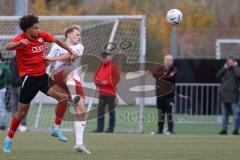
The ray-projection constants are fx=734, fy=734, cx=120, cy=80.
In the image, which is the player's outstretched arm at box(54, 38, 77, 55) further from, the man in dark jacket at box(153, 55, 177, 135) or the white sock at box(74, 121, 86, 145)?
the man in dark jacket at box(153, 55, 177, 135)

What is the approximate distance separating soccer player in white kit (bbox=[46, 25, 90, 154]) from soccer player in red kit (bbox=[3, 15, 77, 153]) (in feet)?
1.42

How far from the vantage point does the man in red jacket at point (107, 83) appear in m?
19.5

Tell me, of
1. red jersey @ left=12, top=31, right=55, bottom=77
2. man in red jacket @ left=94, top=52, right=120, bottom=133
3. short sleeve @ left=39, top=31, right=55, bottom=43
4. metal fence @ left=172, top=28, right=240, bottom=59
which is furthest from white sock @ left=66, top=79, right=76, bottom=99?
metal fence @ left=172, top=28, right=240, bottom=59

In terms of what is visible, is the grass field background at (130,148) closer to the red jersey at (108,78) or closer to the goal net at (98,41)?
the red jersey at (108,78)

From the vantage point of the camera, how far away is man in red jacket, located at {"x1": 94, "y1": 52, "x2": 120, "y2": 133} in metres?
19.5

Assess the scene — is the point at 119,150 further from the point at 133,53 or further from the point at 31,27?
the point at 133,53

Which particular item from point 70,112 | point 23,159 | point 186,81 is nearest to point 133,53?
point 186,81

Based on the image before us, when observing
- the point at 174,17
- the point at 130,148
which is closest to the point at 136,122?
the point at 174,17

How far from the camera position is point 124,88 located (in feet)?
68.5

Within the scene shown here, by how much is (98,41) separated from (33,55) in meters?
9.42

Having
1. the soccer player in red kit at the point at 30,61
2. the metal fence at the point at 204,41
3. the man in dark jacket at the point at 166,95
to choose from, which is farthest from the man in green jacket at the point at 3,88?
the soccer player in red kit at the point at 30,61

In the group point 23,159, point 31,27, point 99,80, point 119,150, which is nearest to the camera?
point 23,159

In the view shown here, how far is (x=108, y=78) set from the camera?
64.0 ft

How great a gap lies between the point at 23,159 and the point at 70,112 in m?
6.48
